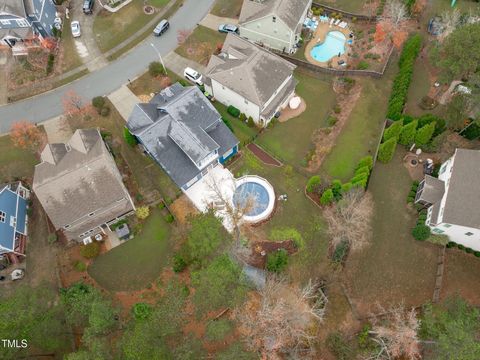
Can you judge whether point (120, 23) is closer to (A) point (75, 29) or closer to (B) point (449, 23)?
(A) point (75, 29)

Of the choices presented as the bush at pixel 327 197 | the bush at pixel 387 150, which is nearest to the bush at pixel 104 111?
the bush at pixel 327 197

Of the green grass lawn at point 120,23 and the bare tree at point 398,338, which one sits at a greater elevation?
the green grass lawn at point 120,23

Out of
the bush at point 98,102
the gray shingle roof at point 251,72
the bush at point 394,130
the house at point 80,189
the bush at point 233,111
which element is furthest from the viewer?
the bush at point 98,102

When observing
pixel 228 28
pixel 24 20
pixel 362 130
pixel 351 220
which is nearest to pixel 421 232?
pixel 351 220

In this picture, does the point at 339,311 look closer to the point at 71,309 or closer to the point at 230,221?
the point at 230,221

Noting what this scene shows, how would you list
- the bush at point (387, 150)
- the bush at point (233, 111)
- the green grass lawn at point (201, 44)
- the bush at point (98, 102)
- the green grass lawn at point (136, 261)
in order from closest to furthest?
the green grass lawn at point (136, 261) < the bush at point (387, 150) < the bush at point (233, 111) < the bush at point (98, 102) < the green grass lawn at point (201, 44)

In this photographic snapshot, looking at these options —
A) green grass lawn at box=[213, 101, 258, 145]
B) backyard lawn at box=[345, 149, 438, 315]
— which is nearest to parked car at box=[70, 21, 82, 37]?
green grass lawn at box=[213, 101, 258, 145]

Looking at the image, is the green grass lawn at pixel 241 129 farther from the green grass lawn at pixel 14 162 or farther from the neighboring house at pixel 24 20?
the neighboring house at pixel 24 20
